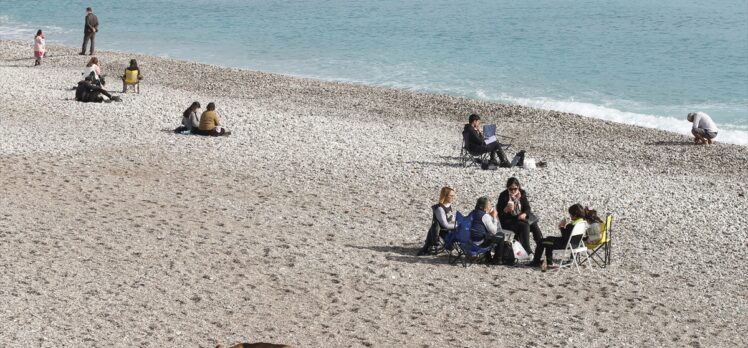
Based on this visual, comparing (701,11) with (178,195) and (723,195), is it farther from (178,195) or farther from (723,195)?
(178,195)

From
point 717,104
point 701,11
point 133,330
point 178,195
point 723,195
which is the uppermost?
point 701,11

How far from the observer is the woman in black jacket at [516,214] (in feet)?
42.3

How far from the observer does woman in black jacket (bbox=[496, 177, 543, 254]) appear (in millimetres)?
12898

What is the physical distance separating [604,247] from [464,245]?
6.73 ft

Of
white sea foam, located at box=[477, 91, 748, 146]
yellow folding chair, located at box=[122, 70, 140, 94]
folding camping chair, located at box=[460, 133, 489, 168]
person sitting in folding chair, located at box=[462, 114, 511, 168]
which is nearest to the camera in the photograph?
person sitting in folding chair, located at box=[462, 114, 511, 168]

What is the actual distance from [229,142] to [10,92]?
6874 millimetres

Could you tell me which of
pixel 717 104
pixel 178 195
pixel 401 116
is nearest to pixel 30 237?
pixel 178 195

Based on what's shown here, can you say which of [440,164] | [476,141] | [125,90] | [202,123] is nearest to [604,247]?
[476,141]

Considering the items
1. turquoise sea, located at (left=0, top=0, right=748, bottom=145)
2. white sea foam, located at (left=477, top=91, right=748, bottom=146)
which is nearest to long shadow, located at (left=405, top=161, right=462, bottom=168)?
white sea foam, located at (left=477, top=91, right=748, bottom=146)

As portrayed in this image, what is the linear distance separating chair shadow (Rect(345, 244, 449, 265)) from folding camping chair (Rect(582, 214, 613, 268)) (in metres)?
1.78

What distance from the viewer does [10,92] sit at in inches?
908

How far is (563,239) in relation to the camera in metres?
12.4

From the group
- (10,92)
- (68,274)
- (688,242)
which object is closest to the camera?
(68,274)

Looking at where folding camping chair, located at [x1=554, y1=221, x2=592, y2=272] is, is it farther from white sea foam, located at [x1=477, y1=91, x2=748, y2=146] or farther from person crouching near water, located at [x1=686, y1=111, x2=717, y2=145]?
white sea foam, located at [x1=477, y1=91, x2=748, y2=146]
